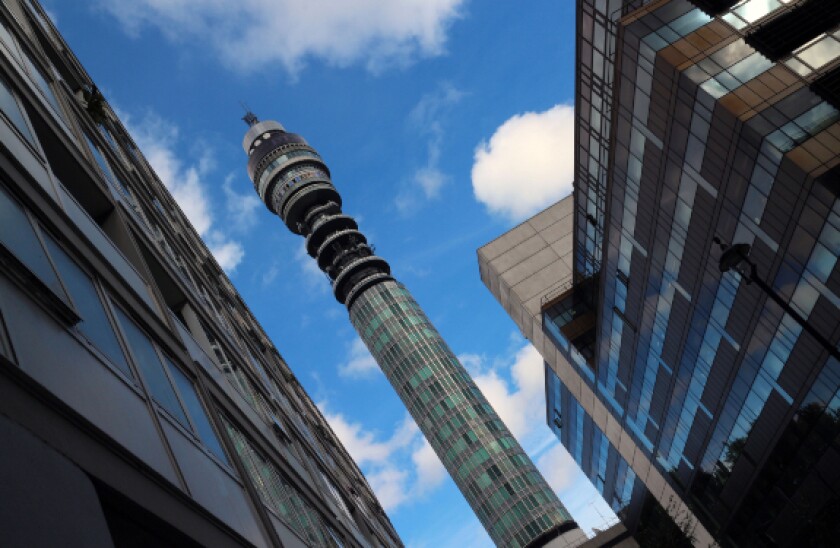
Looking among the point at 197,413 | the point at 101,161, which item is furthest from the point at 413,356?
the point at 197,413

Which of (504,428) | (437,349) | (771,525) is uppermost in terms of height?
(437,349)

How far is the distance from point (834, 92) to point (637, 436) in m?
32.7

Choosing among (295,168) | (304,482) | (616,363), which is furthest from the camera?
(295,168)

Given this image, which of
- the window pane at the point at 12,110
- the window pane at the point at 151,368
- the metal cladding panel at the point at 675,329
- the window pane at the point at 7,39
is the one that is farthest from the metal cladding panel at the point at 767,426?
the window pane at the point at 12,110

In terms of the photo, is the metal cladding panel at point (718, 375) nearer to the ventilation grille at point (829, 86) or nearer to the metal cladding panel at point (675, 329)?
the metal cladding panel at point (675, 329)

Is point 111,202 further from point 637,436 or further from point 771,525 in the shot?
point 637,436

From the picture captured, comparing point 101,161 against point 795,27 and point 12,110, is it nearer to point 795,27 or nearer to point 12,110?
point 12,110

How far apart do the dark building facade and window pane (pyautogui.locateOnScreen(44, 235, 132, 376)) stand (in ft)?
0.09

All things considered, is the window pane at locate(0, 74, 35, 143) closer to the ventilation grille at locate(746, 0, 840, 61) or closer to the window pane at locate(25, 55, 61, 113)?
the window pane at locate(25, 55, 61, 113)

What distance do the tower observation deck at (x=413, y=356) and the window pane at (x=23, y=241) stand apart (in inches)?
4288

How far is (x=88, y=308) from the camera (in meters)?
8.33

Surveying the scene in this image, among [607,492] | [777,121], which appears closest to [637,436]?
[607,492]

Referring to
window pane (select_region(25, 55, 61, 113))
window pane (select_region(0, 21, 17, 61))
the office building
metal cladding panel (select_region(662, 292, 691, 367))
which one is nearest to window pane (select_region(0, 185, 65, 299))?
window pane (select_region(0, 21, 17, 61))

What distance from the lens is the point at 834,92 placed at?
2522 centimetres
